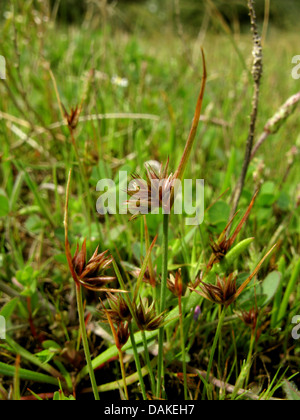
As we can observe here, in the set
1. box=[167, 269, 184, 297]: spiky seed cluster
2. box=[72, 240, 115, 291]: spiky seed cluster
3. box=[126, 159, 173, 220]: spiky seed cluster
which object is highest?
box=[126, 159, 173, 220]: spiky seed cluster

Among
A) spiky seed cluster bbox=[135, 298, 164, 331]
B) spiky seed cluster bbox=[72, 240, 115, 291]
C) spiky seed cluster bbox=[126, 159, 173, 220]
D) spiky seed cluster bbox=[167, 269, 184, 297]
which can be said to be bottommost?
spiky seed cluster bbox=[135, 298, 164, 331]

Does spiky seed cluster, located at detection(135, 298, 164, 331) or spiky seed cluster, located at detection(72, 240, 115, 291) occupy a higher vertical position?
spiky seed cluster, located at detection(72, 240, 115, 291)

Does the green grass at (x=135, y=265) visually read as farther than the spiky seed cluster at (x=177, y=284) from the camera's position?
Yes

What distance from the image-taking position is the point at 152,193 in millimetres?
393

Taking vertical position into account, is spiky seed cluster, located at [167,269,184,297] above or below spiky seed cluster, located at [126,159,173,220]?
below

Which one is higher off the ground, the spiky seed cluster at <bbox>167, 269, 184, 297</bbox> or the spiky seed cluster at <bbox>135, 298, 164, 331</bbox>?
the spiky seed cluster at <bbox>167, 269, 184, 297</bbox>

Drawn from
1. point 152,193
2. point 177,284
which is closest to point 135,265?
point 177,284

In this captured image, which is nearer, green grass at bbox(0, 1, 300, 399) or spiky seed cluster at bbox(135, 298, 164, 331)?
spiky seed cluster at bbox(135, 298, 164, 331)

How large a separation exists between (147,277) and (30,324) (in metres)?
0.31

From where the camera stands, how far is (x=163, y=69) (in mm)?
2309

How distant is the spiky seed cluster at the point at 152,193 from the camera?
39 centimetres

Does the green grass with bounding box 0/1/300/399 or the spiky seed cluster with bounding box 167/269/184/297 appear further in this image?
the green grass with bounding box 0/1/300/399

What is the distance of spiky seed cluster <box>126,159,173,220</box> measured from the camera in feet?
1.28

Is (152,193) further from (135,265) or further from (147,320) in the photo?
(135,265)
